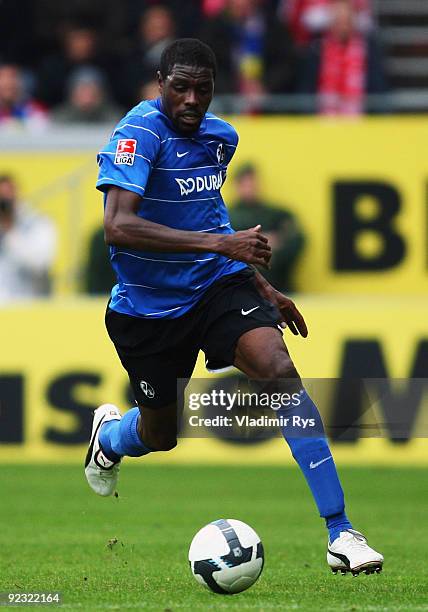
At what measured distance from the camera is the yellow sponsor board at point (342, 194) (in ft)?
45.5

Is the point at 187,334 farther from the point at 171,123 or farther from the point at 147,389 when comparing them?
the point at 171,123

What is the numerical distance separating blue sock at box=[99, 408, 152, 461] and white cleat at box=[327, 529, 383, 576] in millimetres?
1403

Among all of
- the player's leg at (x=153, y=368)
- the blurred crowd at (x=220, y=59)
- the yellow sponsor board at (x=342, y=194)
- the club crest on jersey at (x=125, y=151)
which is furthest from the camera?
the blurred crowd at (x=220, y=59)

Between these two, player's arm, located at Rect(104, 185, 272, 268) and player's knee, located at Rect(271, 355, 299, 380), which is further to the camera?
player's knee, located at Rect(271, 355, 299, 380)

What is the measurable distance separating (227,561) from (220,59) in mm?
8992

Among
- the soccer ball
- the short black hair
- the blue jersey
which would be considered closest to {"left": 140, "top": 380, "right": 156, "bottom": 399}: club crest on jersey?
the blue jersey

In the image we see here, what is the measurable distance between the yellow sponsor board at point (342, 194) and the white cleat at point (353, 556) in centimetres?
792

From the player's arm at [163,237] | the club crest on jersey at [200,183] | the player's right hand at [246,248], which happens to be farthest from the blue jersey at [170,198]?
the player's right hand at [246,248]

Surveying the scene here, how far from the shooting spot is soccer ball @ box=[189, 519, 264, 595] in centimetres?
595

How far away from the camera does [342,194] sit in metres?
14.0

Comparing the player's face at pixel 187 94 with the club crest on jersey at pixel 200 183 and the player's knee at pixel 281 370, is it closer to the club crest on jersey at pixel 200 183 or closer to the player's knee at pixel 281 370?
the club crest on jersey at pixel 200 183

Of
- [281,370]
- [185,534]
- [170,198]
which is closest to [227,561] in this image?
[281,370]

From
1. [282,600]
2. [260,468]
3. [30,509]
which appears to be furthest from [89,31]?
[282,600]

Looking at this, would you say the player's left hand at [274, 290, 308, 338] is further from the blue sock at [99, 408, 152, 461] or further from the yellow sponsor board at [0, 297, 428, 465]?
the yellow sponsor board at [0, 297, 428, 465]
